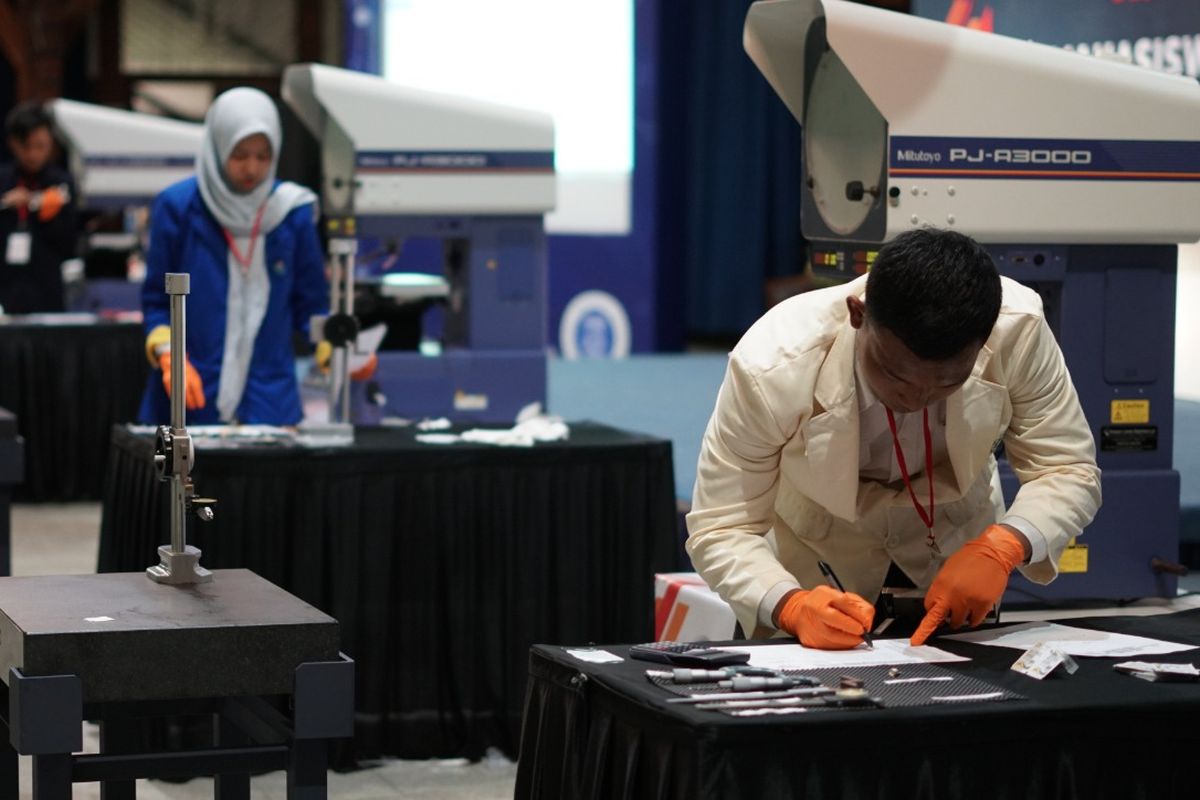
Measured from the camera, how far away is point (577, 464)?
14.6 feet

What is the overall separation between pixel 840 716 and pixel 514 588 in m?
2.32

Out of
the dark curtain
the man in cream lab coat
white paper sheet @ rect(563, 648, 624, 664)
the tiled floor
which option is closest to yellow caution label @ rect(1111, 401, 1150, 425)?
the man in cream lab coat

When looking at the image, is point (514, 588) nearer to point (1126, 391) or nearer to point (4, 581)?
point (1126, 391)

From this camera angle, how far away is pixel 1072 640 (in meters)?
2.61

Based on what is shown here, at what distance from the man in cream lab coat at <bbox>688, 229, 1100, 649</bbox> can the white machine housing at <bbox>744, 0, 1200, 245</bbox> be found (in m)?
0.58

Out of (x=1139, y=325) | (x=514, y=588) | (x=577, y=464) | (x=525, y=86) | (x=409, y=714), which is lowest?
(x=409, y=714)

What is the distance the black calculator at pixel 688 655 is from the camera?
238cm

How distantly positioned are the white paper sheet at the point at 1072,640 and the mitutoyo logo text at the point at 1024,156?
1.02m

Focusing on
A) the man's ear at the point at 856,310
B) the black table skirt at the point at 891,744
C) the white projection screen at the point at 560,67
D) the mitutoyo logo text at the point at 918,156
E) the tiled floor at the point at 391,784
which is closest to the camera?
the black table skirt at the point at 891,744

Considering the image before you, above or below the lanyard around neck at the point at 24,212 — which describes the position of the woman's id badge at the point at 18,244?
below

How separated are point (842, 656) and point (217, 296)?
2773 mm

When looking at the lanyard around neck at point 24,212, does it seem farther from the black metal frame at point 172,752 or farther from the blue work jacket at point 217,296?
the black metal frame at point 172,752

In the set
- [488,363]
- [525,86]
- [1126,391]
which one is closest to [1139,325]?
[1126,391]

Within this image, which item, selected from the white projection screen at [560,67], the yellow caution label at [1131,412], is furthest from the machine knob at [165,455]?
the white projection screen at [560,67]
